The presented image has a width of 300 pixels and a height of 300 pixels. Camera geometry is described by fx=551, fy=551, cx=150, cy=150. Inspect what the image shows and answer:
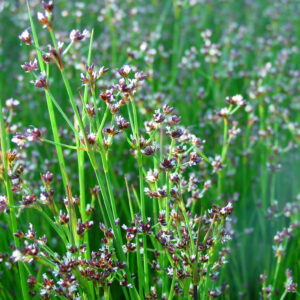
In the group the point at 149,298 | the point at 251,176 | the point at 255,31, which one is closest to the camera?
the point at 149,298

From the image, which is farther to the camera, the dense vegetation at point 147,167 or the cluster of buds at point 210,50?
the cluster of buds at point 210,50

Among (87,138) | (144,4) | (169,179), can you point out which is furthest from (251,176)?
(144,4)

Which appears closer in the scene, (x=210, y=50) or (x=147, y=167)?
(x=147, y=167)

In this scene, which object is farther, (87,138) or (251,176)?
(251,176)

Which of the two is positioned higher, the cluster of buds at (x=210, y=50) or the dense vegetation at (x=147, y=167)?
the cluster of buds at (x=210, y=50)

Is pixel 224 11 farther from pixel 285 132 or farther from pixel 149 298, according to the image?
pixel 149 298

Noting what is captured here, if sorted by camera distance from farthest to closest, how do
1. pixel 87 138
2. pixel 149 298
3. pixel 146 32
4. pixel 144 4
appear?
1. pixel 144 4
2. pixel 146 32
3. pixel 149 298
4. pixel 87 138

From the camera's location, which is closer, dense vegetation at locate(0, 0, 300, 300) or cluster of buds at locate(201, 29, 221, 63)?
dense vegetation at locate(0, 0, 300, 300)

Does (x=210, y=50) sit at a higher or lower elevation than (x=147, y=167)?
higher

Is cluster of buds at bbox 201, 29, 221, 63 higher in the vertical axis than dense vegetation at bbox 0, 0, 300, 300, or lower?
higher

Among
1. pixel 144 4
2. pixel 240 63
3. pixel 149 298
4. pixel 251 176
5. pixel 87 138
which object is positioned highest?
pixel 144 4

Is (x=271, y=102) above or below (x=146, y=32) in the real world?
below
